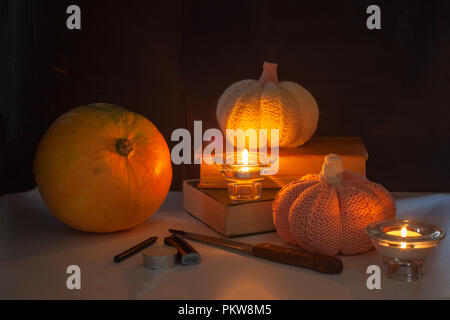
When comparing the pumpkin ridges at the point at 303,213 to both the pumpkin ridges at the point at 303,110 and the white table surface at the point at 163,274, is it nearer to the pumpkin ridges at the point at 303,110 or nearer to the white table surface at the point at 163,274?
the white table surface at the point at 163,274

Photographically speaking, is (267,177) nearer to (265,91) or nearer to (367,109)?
(265,91)

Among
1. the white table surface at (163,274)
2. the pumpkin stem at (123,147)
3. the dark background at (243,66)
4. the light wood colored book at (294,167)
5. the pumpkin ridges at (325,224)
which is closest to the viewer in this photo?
the white table surface at (163,274)

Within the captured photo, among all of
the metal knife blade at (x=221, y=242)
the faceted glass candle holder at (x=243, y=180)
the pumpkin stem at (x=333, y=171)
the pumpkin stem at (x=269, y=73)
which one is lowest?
the metal knife blade at (x=221, y=242)

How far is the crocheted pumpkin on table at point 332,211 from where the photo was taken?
33.9 inches

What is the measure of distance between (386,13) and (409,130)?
0.26 metres

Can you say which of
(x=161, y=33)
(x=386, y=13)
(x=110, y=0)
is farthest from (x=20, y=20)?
(x=386, y=13)

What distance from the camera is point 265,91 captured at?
1.12 meters

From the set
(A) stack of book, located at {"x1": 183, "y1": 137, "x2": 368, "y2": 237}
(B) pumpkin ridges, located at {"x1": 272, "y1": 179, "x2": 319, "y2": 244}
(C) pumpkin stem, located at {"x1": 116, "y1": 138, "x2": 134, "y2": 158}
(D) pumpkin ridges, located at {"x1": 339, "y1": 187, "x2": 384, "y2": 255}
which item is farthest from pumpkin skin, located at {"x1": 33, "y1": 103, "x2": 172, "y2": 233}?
(D) pumpkin ridges, located at {"x1": 339, "y1": 187, "x2": 384, "y2": 255}

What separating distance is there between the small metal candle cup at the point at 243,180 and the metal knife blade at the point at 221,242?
3.9 inches

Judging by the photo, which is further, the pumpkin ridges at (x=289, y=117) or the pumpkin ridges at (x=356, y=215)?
the pumpkin ridges at (x=289, y=117)

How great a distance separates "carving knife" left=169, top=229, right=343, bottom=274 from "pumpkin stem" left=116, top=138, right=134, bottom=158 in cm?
19

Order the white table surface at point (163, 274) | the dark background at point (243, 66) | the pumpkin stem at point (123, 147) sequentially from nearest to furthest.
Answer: the white table surface at point (163, 274) → the pumpkin stem at point (123, 147) → the dark background at point (243, 66)

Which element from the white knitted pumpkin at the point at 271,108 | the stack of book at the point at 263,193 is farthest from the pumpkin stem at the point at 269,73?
the stack of book at the point at 263,193

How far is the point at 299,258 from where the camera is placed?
32.8 inches
